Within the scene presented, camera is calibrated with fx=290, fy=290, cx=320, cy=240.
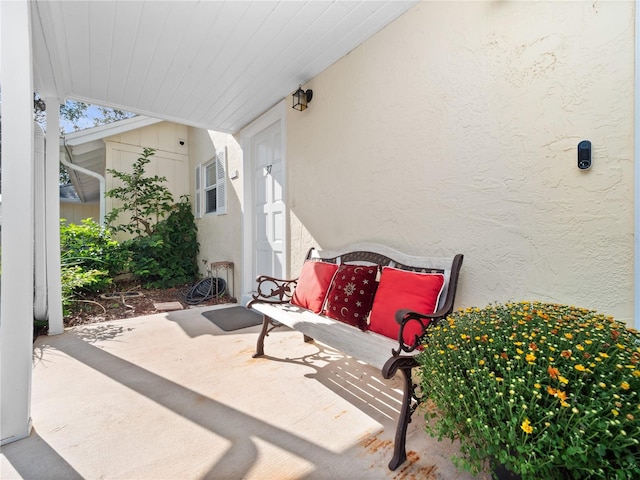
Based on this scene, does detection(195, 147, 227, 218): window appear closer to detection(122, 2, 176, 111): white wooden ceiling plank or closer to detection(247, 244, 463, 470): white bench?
detection(122, 2, 176, 111): white wooden ceiling plank

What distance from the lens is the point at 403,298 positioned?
1.87 meters

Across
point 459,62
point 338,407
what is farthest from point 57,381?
point 459,62

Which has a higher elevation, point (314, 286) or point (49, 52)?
point (49, 52)

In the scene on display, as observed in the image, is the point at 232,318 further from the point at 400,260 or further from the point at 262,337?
the point at 400,260

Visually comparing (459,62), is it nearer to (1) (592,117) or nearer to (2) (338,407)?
(1) (592,117)

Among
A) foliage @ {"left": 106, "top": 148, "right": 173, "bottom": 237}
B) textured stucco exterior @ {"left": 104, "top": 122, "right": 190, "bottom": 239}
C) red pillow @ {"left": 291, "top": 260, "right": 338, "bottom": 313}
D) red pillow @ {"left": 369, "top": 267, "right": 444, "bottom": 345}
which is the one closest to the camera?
red pillow @ {"left": 369, "top": 267, "right": 444, "bottom": 345}

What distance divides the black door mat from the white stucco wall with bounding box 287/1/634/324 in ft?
6.04

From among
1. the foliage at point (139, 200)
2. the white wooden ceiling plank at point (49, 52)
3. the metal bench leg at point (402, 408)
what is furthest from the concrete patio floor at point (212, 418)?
the foliage at point (139, 200)

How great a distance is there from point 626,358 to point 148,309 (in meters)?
4.99

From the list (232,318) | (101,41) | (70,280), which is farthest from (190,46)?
(70,280)

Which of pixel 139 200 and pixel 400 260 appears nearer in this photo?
pixel 400 260

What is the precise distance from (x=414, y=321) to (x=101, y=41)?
3.41 meters

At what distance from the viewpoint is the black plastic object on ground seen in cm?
495

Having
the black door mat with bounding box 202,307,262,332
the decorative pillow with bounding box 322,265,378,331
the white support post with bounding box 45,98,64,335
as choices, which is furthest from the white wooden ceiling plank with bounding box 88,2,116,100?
the black door mat with bounding box 202,307,262,332
